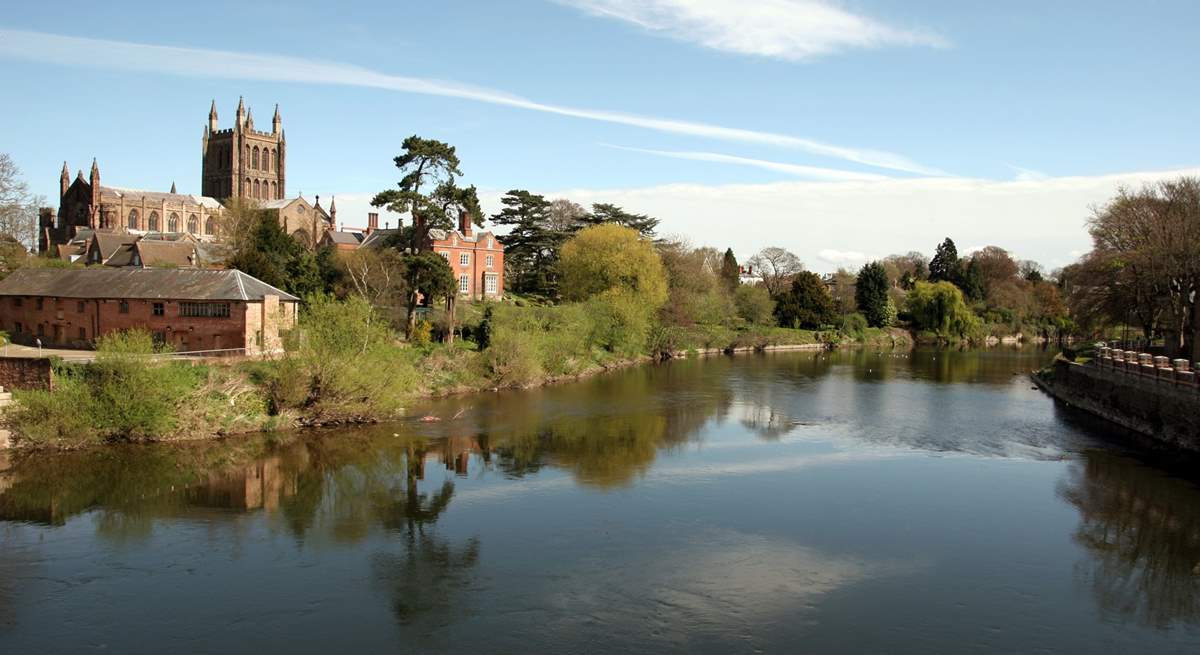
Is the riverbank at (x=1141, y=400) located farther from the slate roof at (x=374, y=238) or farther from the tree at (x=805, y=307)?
the slate roof at (x=374, y=238)

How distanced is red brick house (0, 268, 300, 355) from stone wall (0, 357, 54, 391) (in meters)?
6.59

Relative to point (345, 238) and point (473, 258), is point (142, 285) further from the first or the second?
point (345, 238)

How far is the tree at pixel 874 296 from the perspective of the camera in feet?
237

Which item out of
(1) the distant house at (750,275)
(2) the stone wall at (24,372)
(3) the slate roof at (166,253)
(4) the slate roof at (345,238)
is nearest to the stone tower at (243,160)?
(4) the slate roof at (345,238)

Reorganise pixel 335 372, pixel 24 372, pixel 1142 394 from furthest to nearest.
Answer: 1. pixel 1142 394
2. pixel 335 372
3. pixel 24 372

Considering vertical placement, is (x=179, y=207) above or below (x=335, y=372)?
above

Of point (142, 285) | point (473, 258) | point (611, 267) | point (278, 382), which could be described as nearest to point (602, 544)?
point (278, 382)

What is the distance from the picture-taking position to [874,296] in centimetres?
7238

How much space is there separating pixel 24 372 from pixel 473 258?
34.5m

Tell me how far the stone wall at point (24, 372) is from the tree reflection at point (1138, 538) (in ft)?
79.2

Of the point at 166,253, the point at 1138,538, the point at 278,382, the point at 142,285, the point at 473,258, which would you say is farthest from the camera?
the point at 473,258

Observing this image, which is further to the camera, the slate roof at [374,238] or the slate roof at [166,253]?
the slate roof at [374,238]

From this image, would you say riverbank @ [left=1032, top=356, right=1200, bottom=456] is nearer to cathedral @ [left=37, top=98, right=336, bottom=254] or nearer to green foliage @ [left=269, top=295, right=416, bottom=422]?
green foliage @ [left=269, top=295, right=416, bottom=422]

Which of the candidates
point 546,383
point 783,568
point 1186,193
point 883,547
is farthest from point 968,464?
point 1186,193
